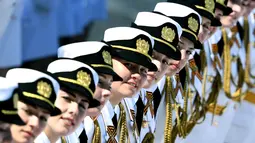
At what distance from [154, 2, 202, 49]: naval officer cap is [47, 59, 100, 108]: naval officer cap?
1.38 metres

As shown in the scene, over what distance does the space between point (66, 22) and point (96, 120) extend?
150 inches

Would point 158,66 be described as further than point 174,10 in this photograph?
No

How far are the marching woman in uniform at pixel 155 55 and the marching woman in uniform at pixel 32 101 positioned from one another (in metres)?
1.23

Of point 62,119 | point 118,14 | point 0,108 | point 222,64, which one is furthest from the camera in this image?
point 118,14

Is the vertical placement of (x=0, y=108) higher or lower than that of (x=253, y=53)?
higher

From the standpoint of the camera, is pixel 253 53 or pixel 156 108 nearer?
pixel 156 108

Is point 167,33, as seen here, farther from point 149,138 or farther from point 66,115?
point 66,115

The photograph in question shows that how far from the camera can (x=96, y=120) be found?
245 inches

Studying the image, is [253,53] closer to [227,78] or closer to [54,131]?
[227,78]

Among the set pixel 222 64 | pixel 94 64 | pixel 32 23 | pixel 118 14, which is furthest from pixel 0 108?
pixel 118 14

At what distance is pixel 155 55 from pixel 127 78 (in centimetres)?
52

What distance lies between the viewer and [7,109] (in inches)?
202

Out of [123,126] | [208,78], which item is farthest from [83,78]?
[208,78]

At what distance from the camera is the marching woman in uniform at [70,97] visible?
553 cm
